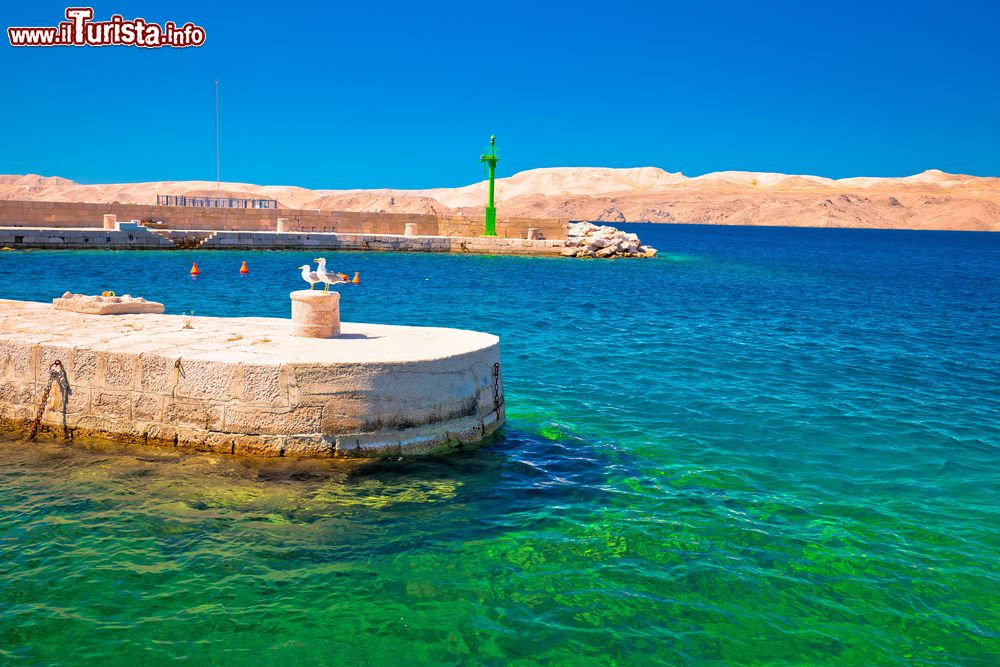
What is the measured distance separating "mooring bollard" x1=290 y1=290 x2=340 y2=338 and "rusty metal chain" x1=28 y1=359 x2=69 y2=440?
93.9 inches

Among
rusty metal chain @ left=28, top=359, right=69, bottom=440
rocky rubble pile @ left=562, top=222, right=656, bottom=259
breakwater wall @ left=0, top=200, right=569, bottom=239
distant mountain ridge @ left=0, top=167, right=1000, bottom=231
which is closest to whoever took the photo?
rusty metal chain @ left=28, top=359, right=69, bottom=440

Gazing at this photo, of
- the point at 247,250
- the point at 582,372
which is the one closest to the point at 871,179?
the point at 247,250

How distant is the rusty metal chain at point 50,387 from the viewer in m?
7.89

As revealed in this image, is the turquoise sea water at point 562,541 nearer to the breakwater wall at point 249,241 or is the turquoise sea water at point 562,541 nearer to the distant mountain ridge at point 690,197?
the breakwater wall at point 249,241

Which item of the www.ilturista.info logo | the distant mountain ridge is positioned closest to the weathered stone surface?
the www.ilturista.info logo

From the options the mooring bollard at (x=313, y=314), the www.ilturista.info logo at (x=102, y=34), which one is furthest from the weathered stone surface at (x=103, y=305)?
the www.ilturista.info logo at (x=102, y=34)

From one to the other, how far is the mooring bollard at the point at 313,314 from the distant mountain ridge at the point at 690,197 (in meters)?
130

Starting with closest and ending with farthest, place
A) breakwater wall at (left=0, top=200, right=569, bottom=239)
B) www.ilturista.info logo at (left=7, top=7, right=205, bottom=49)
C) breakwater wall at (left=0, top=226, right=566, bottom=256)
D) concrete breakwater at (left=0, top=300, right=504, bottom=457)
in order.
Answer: concrete breakwater at (left=0, top=300, right=504, bottom=457) → www.ilturista.info logo at (left=7, top=7, right=205, bottom=49) → breakwater wall at (left=0, top=226, right=566, bottom=256) → breakwater wall at (left=0, top=200, right=569, bottom=239)

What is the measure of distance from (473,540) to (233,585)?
1.89m

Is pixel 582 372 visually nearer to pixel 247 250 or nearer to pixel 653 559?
pixel 653 559

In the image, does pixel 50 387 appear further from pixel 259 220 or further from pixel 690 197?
pixel 690 197

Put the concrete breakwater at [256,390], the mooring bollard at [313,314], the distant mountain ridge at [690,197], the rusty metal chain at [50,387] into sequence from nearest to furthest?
the concrete breakwater at [256,390]
the rusty metal chain at [50,387]
the mooring bollard at [313,314]
the distant mountain ridge at [690,197]

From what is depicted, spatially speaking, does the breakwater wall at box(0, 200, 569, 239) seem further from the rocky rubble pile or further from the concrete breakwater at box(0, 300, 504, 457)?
the concrete breakwater at box(0, 300, 504, 457)

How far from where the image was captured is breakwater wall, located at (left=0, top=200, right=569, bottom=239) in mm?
38750
